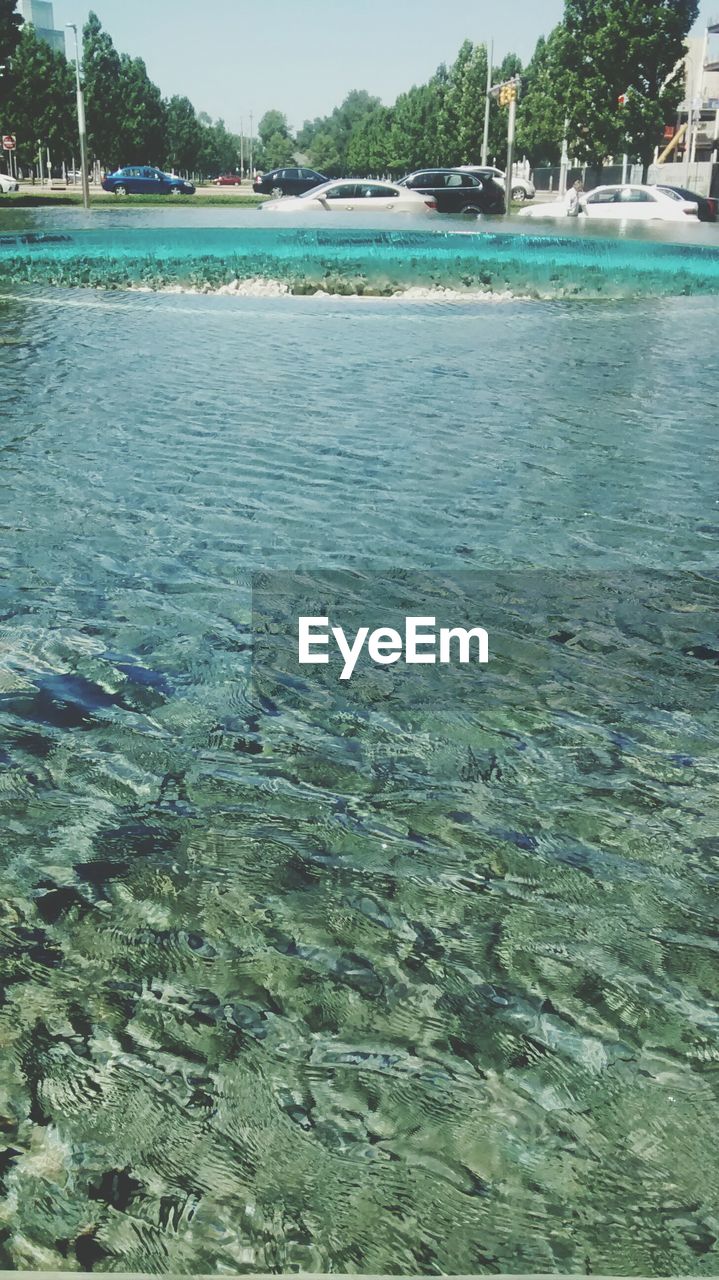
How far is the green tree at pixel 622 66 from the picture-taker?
142ft

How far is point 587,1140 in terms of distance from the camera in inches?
88.7

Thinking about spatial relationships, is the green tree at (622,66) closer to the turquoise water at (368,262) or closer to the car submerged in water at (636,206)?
the car submerged in water at (636,206)

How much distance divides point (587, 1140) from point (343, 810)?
4.59 ft

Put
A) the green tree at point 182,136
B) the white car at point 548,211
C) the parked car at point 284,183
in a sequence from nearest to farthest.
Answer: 1. the white car at point 548,211
2. the parked car at point 284,183
3. the green tree at point 182,136

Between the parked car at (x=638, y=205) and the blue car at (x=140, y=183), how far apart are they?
77.5ft

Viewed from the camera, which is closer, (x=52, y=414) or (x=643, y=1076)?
(x=643, y=1076)

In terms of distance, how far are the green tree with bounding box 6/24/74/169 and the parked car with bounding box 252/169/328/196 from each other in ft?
40.7

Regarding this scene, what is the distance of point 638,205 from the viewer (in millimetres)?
32188

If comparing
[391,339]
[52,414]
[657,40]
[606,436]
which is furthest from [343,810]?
[657,40]

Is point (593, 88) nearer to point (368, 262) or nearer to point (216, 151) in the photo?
point (368, 262)

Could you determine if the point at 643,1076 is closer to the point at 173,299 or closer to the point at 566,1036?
the point at 566,1036

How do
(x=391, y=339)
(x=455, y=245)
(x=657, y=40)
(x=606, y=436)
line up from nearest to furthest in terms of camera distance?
(x=606, y=436), (x=391, y=339), (x=455, y=245), (x=657, y=40)

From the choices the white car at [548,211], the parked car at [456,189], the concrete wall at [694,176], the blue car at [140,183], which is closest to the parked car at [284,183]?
the blue car at [140,183]

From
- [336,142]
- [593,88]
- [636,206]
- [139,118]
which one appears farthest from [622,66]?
[336,142]
